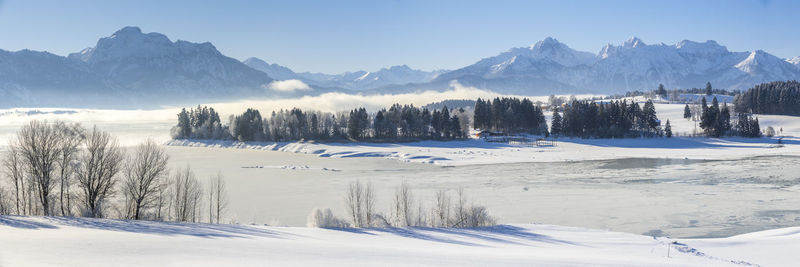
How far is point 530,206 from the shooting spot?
43.7m

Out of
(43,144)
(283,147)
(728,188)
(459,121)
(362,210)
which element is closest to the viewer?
(43,144)

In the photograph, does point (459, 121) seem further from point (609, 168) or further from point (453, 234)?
point (453, 234)

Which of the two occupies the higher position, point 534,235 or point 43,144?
point 43,144

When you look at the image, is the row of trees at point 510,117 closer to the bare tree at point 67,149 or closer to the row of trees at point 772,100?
the row of trees at point 772,100

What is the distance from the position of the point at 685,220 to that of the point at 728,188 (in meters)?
19.3

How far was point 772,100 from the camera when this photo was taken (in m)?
177

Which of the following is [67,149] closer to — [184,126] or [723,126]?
[184,126]

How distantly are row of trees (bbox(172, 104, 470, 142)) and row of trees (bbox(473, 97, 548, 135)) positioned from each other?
864cm

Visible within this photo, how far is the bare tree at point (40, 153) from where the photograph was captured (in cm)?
3316

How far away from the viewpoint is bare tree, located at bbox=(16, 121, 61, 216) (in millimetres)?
33156

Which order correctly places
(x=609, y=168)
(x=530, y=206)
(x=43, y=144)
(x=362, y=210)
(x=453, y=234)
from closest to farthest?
(x=453, y=234) < (x=43, y=144) < (x=362, y=210) < (x=530, y=206) < (x=609, y=168)

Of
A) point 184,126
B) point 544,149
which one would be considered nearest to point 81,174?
point 544,149

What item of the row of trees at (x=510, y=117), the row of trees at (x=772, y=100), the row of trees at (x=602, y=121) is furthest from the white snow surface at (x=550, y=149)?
the row of trees at (x=772, y=100)

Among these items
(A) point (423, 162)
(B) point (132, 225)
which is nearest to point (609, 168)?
(A) point (423, 162)
